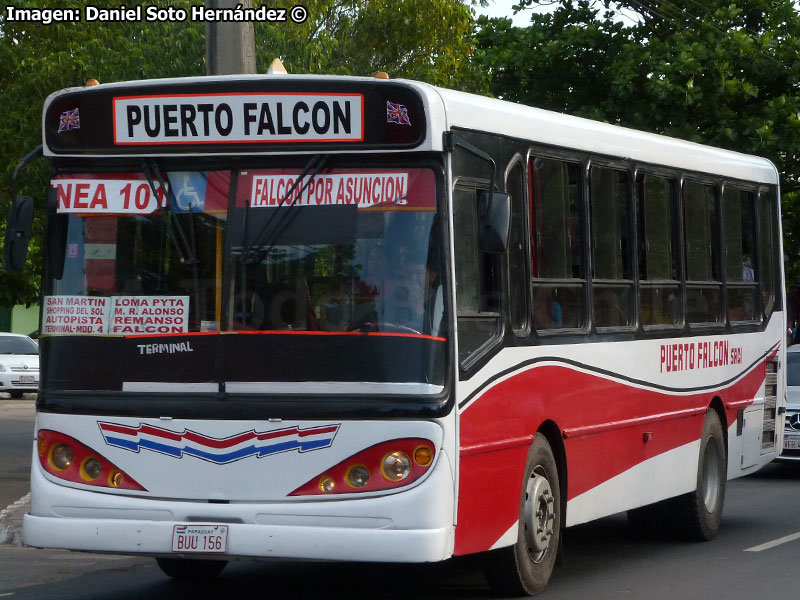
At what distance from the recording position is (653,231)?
36.9 ft

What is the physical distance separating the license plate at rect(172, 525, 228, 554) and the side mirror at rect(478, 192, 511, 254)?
76.0 inches

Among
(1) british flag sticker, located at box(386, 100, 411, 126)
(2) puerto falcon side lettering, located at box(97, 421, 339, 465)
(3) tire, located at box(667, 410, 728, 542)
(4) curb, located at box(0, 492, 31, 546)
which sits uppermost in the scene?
(1) british flag sticker, located at box(386, 100, 411, 126)

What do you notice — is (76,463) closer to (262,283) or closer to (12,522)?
(262,283)

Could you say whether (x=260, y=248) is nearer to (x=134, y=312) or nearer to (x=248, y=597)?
(x=134, y=312)

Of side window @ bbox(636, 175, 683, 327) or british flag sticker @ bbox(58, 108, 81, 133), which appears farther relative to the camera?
side window @ bbox(636, 175, 683, 327)

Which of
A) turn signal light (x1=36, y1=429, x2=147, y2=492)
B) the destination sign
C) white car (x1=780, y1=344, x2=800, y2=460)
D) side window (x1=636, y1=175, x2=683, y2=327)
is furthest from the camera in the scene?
white car (x1=780, y1=344, x2=800, y2=460)

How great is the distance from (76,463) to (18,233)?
125cm

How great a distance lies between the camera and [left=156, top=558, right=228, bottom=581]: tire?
984cm

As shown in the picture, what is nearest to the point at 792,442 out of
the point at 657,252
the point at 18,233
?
the point at 657,252

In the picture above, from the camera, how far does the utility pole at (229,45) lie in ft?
41.4

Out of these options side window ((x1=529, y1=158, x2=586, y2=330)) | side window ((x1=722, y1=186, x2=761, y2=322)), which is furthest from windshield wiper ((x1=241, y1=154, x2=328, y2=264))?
side window ((x1=722, y1=186, x2=761, y2=322))

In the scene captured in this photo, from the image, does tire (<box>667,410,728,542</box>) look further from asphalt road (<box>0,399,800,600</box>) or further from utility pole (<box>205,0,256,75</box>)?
utility pole (<box>205,0,256,75</box>)

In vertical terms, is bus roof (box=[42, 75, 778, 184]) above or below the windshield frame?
above

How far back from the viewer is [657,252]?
11.3m
